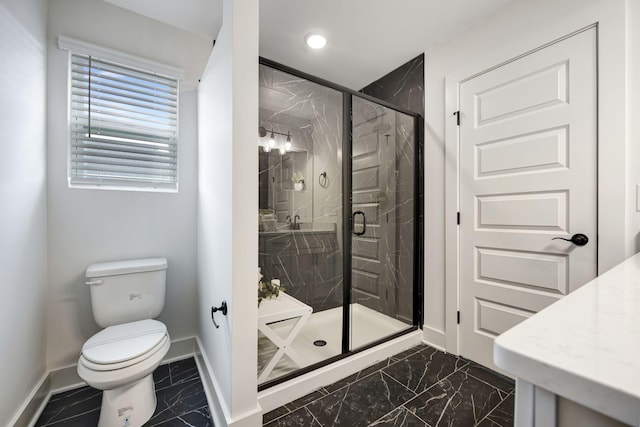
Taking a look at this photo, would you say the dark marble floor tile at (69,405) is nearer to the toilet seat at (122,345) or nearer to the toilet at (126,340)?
the toilet at (126,340)

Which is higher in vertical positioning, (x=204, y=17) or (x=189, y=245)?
(x=204, y=17)

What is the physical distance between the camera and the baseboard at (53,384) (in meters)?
1.40

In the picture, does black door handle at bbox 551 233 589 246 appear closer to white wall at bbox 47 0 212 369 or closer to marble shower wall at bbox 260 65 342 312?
marble shower wall at bbox 260 65 342 312

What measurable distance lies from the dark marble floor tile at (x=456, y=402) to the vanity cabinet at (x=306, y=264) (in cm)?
83

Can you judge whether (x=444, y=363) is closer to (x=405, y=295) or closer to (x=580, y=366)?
(x=405, y=295)

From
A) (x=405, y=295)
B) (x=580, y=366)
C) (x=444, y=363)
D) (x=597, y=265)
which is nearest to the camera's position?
(x=580, y=366)

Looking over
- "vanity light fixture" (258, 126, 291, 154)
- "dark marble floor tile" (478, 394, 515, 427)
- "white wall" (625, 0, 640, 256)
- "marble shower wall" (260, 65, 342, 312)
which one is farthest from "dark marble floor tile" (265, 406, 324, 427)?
"white wall" (625, 0, 640, 256)

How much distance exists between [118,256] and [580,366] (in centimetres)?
237

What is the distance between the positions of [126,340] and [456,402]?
197 centimetres

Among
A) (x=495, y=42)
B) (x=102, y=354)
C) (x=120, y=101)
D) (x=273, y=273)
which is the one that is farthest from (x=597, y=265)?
(x=120, y=101)

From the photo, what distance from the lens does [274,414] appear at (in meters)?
1.52

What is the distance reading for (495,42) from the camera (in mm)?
1886

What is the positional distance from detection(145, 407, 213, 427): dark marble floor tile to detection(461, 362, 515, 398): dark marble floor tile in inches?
68.2

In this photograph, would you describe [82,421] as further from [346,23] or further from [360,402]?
[346,23]
